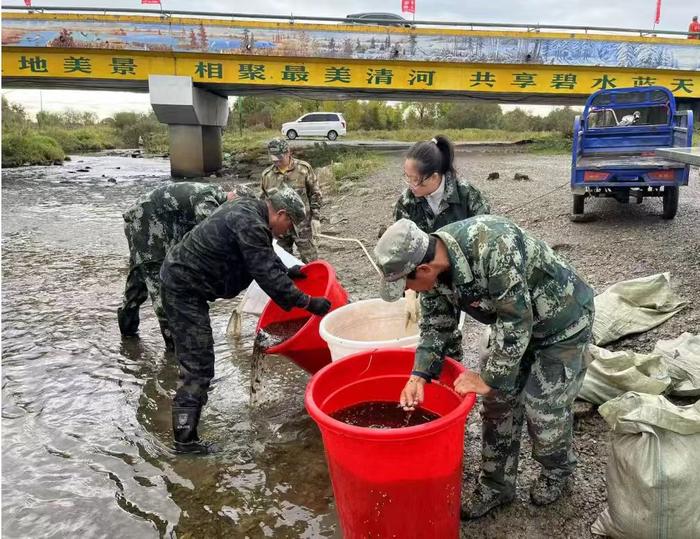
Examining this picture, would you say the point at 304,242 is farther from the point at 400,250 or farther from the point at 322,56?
the point at 322,56

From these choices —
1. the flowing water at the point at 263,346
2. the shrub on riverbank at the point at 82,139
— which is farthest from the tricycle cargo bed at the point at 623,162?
the shrub on riverbank at the point at 82,139

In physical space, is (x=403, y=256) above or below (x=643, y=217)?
above

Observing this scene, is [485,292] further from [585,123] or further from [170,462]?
[585,123]

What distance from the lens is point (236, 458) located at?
3.23 m

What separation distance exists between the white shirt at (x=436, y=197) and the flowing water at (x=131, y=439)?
159cm

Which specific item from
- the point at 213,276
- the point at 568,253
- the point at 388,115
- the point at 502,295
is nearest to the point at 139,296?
the point at 213,276

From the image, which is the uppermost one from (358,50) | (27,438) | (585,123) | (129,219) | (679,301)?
(358,50)

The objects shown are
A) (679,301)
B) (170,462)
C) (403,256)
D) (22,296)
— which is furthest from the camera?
(22,296)

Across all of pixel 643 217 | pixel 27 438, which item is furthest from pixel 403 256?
pixel 643 217

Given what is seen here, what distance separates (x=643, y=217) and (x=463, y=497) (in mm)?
6189

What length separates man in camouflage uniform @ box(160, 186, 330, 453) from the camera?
2973mm

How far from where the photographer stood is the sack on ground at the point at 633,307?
12.6ft

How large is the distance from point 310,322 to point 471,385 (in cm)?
136

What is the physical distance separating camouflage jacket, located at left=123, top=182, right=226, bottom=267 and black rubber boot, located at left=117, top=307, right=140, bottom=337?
0.92 m
